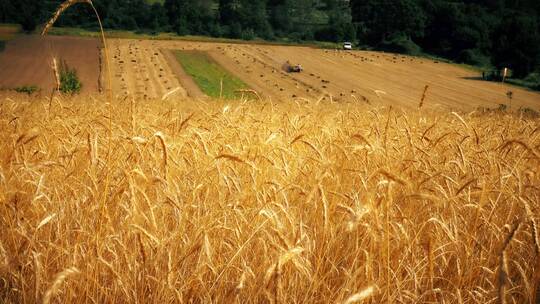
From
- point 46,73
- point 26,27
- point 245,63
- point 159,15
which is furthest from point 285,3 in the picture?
point 46,73

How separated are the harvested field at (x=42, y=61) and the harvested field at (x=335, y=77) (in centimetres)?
300

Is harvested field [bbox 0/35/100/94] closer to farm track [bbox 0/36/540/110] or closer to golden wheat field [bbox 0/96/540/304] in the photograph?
farm track [bbox 0/36/540/110]

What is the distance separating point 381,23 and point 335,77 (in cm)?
4179

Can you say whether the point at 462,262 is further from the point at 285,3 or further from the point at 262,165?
the point at 285,3

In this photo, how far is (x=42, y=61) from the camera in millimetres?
46469

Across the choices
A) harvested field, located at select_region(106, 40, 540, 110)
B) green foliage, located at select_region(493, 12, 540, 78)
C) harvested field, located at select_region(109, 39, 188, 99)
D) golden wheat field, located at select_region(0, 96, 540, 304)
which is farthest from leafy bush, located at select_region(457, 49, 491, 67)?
golden wheat field, located at select_region(0, 96, 540, 304)

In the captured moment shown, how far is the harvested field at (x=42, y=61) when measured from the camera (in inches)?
1390

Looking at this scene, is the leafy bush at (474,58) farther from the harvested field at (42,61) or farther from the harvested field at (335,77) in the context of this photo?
the harvested field at (42,61)

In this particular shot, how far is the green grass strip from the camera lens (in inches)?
1414

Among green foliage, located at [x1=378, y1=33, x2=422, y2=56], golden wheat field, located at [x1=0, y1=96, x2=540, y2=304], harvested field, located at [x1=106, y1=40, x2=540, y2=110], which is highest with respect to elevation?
golden wheat field, located at [x1=0, y1=96, x2=540, y2=304]

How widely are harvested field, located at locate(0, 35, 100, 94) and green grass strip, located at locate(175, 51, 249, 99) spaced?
9.20 metres

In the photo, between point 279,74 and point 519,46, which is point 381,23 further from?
point 279,74

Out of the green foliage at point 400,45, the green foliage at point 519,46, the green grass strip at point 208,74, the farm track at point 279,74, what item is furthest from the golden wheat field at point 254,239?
the green foliage at point 400,45

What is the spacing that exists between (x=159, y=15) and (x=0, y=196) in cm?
10680
